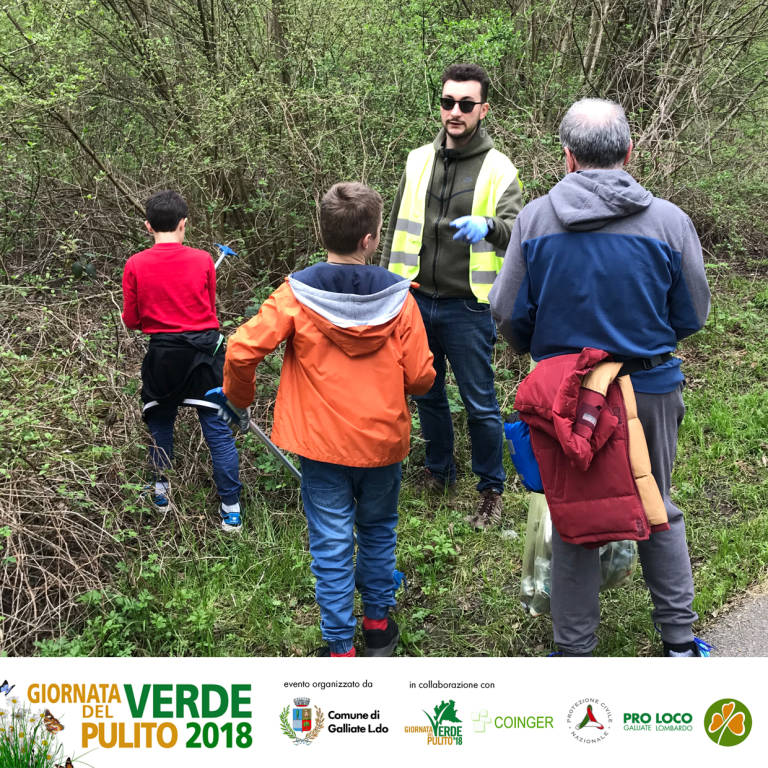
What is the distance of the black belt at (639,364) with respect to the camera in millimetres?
2768

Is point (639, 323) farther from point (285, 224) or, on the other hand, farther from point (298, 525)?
point (285, 224)

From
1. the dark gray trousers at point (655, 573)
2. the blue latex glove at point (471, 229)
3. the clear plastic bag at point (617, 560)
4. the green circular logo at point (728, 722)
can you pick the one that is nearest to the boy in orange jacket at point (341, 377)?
the blue latex glove at point (471, 229)

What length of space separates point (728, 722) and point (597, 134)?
6.31ft

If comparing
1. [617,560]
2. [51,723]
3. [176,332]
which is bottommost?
[51,723]

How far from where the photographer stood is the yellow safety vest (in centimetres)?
397

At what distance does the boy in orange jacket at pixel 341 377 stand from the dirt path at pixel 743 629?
1456 millimetres

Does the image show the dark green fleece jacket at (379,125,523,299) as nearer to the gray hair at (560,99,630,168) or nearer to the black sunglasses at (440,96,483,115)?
the black sunglasses at (440,96,483,115)

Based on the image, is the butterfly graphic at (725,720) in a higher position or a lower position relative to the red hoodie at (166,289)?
lower

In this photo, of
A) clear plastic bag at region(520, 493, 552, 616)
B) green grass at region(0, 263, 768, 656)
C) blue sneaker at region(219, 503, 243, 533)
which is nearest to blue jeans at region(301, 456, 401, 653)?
green grass at region(0, 263, 768, 656)

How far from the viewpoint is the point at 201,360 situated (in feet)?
13.8

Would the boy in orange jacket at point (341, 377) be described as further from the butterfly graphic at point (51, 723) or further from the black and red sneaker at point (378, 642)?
the butterfly graphic at point (51, 723)

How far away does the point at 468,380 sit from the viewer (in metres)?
4.20

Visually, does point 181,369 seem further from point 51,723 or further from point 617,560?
point 617,560

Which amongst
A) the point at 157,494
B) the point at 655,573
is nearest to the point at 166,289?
the point at 157,494
